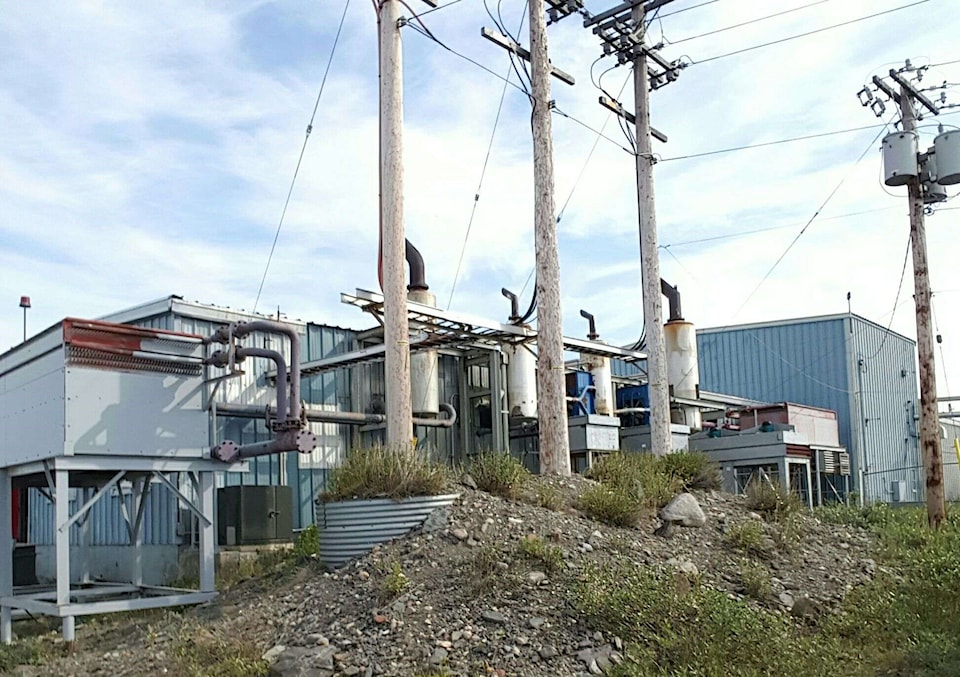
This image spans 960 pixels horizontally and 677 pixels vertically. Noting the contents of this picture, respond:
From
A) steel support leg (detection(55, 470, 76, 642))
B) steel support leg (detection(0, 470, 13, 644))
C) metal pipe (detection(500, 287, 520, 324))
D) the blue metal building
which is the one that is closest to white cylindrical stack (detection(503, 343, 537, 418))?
metal pipe (detection(500, 287, 520, 324))

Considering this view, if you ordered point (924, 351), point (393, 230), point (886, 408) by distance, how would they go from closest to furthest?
point (393, 230)
point (924, 351)
point (886, 408)

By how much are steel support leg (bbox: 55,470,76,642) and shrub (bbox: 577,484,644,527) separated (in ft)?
21.3

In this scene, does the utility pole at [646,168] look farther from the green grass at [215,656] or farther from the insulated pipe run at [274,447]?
the green grass at [215,656]

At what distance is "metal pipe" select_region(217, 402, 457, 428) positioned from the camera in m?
17.8

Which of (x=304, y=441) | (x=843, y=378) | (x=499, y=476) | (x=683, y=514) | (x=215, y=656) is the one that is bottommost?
(x=215, y=656)

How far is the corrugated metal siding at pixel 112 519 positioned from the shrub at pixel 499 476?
7.01m

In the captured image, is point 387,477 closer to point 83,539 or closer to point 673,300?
point 83,539

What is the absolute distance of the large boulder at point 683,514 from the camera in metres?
13.5

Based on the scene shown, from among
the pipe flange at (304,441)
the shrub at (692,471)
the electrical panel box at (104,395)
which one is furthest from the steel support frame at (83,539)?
the shrub at (692,471)

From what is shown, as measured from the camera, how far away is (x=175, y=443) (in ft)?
45.0

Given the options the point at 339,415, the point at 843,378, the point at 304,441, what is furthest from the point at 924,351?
the point at 843,378

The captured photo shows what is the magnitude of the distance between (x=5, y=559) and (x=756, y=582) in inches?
417

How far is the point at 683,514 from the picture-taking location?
13.6 meters

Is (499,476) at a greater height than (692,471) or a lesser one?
greater
